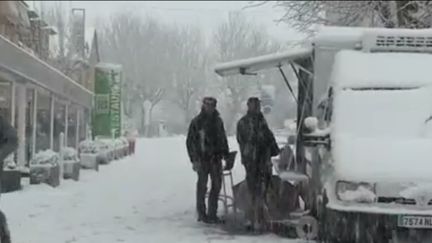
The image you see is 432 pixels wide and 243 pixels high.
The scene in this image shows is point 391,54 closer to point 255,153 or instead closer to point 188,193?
point 255,153

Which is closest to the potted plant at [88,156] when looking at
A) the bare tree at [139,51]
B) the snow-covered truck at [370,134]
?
the snow-covered truck at [370,134]

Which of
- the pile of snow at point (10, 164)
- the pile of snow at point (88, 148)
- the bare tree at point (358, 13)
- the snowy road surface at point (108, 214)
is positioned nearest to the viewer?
the snowy road surface at point (108, 214)

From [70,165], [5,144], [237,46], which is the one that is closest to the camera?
[5,144]

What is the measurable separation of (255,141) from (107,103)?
26.1 m

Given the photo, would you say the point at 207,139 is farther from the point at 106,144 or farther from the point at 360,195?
the point at 106,144

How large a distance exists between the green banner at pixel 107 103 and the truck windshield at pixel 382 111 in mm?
27554

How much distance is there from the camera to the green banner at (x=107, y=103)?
37.7m

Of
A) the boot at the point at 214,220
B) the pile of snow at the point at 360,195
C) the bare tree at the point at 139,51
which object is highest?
the bare tree at the point at 139,51

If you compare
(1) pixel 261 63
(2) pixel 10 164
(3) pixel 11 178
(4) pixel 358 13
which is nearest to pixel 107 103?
(4) pixel 358 13

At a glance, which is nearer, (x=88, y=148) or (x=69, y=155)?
(x=69, y=155)

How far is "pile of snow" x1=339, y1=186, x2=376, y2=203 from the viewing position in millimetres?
9195

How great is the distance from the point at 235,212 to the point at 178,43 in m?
73.6

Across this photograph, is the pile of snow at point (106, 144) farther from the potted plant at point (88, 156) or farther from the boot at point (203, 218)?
the boot at point (203, 218)

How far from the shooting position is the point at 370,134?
396 inches
